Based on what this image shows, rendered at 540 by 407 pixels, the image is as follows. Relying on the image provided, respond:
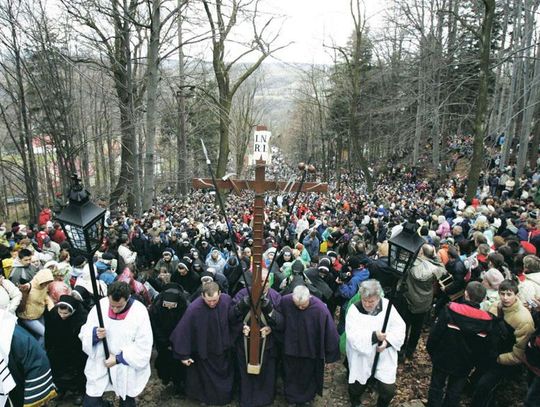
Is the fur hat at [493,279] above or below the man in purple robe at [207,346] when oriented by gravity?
above

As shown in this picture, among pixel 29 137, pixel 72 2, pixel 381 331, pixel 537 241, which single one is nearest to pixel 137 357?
pixel 381 331

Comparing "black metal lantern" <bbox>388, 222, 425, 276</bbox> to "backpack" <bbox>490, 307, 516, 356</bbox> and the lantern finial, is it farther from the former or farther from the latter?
the lantern finial

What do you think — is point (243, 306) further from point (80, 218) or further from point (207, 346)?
point (80, 218)

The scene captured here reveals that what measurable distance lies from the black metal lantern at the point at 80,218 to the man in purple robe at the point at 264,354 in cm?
186

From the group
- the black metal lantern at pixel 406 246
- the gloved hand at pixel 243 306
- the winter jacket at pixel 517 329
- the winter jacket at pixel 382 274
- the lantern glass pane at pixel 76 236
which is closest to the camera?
the lantern glass pane at pixel 76 236

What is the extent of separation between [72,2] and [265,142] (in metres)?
9.55

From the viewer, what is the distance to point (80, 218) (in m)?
3.80

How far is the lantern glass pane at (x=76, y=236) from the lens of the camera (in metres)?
3.87

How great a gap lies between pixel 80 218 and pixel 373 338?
3.37 m

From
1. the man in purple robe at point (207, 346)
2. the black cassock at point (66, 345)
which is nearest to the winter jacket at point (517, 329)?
the man in purple robe at point (207, 346)

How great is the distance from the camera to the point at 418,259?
18.9ft

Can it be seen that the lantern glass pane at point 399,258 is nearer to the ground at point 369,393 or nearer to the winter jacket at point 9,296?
the ground at point 369,393

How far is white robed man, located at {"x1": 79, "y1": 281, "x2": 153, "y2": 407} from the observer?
4062 millimetres

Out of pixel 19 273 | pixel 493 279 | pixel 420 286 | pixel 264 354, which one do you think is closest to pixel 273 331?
pixel 264 354
